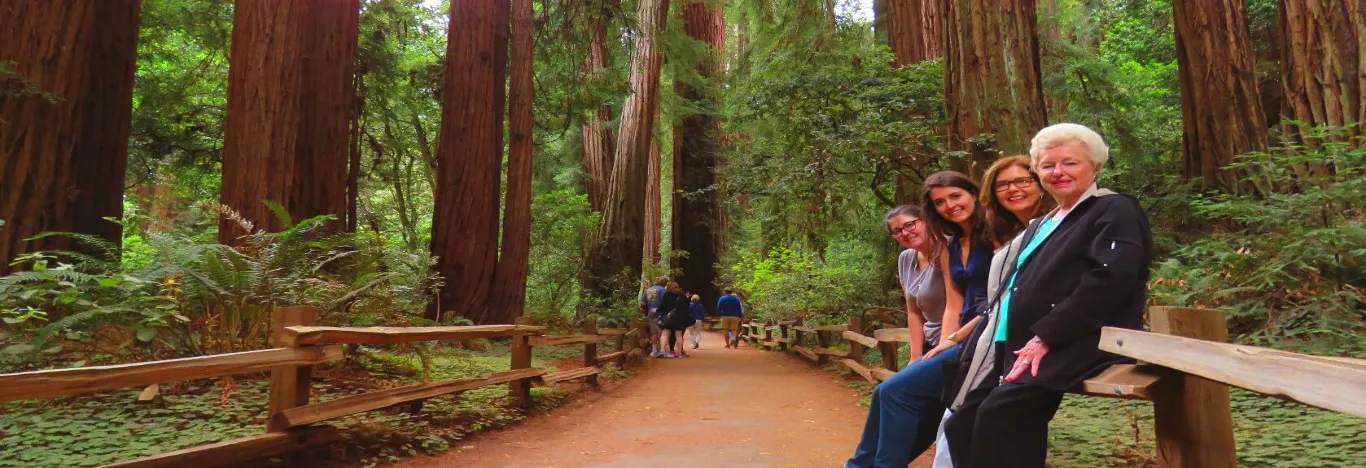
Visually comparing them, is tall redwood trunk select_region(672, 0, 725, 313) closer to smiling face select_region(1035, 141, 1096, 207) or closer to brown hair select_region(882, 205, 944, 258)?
brown hair select_region(882, 205, 944, 258)

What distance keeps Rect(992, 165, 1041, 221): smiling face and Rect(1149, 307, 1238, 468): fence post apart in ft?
2.18

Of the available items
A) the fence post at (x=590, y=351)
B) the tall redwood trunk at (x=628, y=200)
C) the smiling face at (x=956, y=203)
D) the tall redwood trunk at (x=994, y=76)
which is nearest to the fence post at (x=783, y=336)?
the tall redwood trunk at (x=628, y=200)

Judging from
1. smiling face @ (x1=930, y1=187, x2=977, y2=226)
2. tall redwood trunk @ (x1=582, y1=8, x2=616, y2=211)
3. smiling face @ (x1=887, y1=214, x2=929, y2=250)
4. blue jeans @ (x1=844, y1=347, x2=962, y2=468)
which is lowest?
blue jeans @ (x1=844, y1=347, x2=962, y2=468)

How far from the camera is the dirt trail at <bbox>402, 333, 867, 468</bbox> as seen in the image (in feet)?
16.3

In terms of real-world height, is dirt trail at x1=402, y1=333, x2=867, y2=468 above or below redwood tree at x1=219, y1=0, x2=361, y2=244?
below

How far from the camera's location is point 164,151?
34.8 ft

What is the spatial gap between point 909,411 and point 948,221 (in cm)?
90

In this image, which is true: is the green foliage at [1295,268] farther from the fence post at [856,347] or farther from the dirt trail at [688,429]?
the fence post at [856,347]

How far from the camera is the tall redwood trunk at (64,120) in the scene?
19.6 ft

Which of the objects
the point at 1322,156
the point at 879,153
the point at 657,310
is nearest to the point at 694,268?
the point at 657,310

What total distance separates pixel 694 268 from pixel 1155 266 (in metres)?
14.1

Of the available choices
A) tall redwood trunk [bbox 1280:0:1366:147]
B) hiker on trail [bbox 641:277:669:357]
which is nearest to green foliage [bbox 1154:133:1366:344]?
tall redwood trunk [bbox 1280:0:1366:147]

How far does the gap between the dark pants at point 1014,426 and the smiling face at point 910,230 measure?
1459 mm

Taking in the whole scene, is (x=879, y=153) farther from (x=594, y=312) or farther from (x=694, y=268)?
(x=694, y=268)
